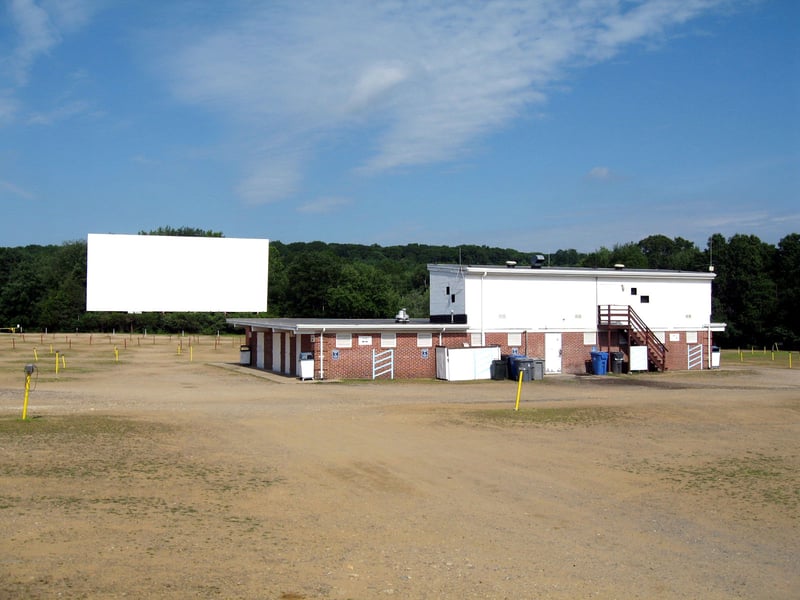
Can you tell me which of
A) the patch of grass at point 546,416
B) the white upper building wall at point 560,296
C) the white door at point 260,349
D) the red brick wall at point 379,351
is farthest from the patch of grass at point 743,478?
the white door at point 260,349

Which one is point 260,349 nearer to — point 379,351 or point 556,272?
point 379,351

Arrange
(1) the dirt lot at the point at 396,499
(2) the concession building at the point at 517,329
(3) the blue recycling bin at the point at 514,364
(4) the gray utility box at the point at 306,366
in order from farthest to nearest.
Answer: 1. (3) the blue recycling bin at the point at 514,364
2. (2) the concession building at the point at 517,329
3. (4) the gray utility box at the point at 306,366
4. (1) the dirt lot at the point at 396,499

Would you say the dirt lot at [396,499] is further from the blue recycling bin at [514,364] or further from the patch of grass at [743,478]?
the blue recycling bin at [514,364]

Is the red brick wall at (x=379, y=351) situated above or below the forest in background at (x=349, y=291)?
below

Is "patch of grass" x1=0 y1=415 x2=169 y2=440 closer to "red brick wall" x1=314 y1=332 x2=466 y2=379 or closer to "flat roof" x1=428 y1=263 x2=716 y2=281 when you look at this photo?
"red brick wall" x1=314 y1=332 x2=466 y2=379

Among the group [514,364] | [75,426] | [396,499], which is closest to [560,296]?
[514,364]

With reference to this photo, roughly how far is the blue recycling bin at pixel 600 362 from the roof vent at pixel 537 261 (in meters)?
5.39

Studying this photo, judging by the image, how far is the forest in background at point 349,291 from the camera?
77.8 meters

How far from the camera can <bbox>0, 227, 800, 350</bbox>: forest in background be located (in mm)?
77812

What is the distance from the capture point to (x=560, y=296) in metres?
37.7

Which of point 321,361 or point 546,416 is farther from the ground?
point 321,361

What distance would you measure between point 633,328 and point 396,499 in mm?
29965

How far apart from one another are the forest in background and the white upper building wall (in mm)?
39378

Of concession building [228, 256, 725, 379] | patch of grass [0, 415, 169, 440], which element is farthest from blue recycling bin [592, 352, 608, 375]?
patch of grass [0, 415, 169, 440]
